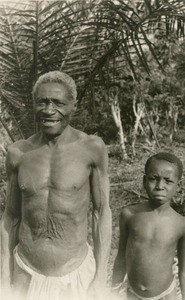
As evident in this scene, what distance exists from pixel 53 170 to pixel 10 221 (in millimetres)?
324

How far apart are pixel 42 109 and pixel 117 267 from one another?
100 cm

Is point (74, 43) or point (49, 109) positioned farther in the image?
point (74, 43)

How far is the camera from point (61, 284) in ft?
6.92

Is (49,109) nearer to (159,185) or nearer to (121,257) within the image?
(159,185)

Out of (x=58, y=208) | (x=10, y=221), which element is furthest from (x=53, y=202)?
(x=10, y=221)

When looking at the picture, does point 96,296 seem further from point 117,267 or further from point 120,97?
point 120,97

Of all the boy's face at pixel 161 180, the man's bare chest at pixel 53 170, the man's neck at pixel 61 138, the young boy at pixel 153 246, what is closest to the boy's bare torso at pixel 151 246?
the young boy at pixel 153 246

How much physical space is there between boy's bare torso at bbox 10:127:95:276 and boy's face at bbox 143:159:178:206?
16.2 inches

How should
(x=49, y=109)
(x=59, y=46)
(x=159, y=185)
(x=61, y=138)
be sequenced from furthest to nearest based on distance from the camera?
(x=59, y=46) < (x=159, y=185) < (x=61, y=138) < (x=49, y=109)

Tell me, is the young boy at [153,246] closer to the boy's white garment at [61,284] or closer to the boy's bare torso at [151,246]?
the boy's bare torso at [151,246]

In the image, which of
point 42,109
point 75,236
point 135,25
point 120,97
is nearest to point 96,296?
point 75,236

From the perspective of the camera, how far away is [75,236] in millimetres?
2174

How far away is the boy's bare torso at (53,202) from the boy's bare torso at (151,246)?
441 mm

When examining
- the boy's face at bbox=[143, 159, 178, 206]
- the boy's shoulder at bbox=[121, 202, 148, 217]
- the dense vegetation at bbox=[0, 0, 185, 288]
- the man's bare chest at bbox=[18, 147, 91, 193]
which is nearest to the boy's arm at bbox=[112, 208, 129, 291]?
the boy's shoulder at bbox=[121, 202, 148, 217]
